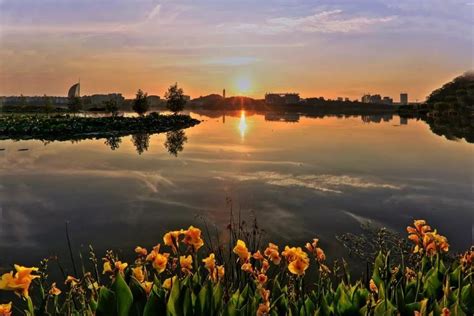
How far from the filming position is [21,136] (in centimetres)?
3506

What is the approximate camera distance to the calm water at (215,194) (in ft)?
32.5

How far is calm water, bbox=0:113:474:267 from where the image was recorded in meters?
9.90

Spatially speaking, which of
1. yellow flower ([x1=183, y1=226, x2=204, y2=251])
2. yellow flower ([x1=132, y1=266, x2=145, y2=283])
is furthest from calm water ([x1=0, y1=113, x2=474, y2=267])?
yellow flower ([x1=183, y1=226, x2=204, y2=251])

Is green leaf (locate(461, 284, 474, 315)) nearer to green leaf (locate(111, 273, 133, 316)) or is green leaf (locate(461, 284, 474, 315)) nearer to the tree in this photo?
green leaf (locate(111, 273, 133, 316))

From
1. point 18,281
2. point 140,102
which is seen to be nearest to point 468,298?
point 18,281

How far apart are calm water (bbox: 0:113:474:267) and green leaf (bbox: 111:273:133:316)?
5613mm

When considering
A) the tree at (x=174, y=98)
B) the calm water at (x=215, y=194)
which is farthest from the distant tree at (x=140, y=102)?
the calm water at (x=215, y=194)

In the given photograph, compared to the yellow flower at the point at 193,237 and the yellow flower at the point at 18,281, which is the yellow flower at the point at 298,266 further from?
the yellow flower at the point at 18,281

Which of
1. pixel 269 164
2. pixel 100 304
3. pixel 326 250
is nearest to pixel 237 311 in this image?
A: pixel 100 304

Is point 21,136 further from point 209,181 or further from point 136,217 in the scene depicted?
point 136,217

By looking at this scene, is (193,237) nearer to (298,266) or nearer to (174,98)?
(298,266)

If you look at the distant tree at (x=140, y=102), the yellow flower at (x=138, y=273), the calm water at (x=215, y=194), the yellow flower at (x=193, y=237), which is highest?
the distant tree at (x=140, y=102)

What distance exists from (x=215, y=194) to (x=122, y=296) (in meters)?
10.5

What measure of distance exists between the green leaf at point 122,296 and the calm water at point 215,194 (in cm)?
561
